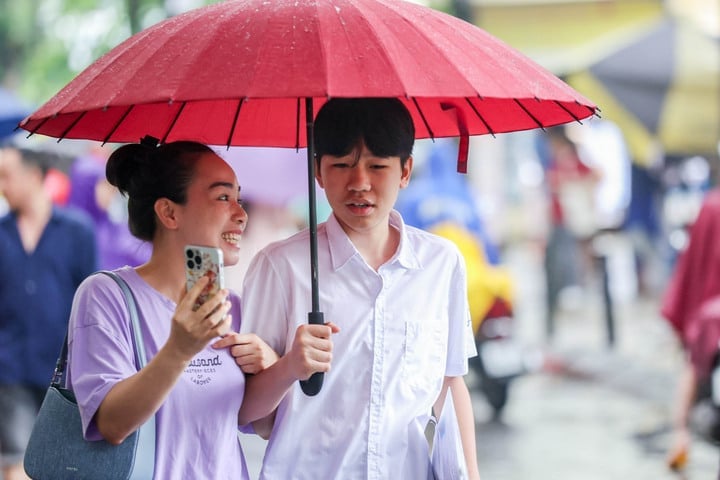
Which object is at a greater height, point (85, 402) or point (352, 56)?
point (352, 56)

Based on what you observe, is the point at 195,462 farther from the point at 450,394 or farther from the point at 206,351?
the point at 450,394

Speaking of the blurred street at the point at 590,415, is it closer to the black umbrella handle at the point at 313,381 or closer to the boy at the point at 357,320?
the boy at the point at 357,320

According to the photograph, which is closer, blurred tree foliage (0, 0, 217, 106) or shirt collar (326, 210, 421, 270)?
shirt collar (326, 210, 421, 270)

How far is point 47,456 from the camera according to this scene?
271 centimetres

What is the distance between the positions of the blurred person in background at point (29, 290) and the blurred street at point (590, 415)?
1.77m

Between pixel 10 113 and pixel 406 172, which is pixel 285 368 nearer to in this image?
pixel 406 172

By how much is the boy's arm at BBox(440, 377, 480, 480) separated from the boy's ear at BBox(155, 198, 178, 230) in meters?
0.91

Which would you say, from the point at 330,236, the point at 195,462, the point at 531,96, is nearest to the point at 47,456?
the point at 195,462

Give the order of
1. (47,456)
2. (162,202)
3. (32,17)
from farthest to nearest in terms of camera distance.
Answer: (32,17) → (162,202) → (47,456)

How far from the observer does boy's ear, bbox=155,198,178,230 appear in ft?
9.52

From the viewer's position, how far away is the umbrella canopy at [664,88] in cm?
767

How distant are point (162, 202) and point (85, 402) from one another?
0.57 meters

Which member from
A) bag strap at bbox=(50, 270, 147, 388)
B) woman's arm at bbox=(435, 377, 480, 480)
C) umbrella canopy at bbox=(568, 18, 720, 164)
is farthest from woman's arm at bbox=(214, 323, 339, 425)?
umbrella canopy at bbox=(568, 18, 720, 164)

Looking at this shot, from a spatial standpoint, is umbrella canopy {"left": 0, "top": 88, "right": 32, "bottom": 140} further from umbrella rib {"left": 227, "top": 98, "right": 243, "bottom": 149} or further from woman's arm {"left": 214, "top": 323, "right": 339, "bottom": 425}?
woman's arm {"left": 214, "top": 323, "right": 339, "bottom": 425}
